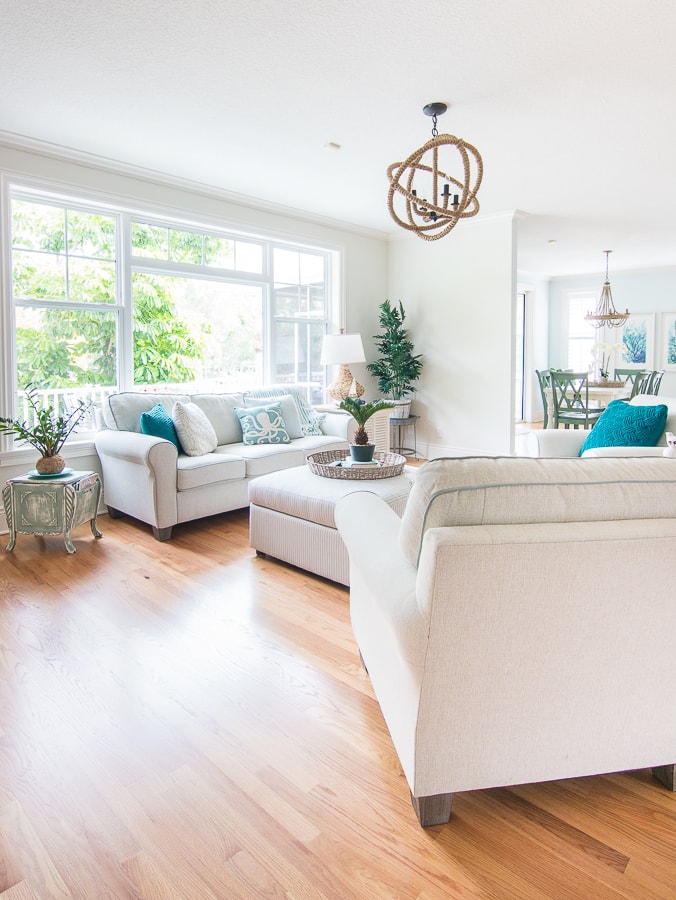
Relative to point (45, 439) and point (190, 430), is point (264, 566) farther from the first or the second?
point (45, 439)

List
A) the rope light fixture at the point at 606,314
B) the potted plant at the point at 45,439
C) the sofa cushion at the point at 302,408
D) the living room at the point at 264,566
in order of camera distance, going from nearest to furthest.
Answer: the living room at the point at 264,566, the potted plant at the point at 45,439, the sofa cushion at the point at 302,408, the rope light fixture at the point at 606,314

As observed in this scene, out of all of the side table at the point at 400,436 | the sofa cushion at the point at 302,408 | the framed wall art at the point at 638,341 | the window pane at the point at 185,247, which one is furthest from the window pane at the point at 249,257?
the framed wall art at the point at 638,341

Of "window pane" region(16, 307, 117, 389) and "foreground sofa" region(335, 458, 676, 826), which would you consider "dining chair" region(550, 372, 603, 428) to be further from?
"foreground sofa" region(335, 458, 676, 826)

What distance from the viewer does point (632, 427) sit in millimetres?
3326

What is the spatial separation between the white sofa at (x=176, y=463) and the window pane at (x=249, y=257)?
1.39 meters

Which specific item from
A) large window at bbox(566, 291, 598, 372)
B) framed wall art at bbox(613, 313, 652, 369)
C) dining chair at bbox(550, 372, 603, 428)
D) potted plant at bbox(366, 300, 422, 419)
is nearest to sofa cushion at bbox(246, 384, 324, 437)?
potted plant at bbox(366, 300, 422, 419)

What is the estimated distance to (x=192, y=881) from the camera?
1.22 meters

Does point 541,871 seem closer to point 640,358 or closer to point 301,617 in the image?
point 301,617

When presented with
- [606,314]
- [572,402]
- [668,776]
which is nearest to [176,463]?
[668,776]

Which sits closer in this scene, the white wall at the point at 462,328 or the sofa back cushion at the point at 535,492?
the sofa back cushion at the point at 535,492

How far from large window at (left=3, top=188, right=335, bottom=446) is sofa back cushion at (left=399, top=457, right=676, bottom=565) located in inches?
139

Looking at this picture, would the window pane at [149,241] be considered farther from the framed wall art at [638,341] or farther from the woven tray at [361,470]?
the framed wall art at [638,341]

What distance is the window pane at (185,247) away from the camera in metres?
4.71

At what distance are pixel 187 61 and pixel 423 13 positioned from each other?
1151 millimetres
